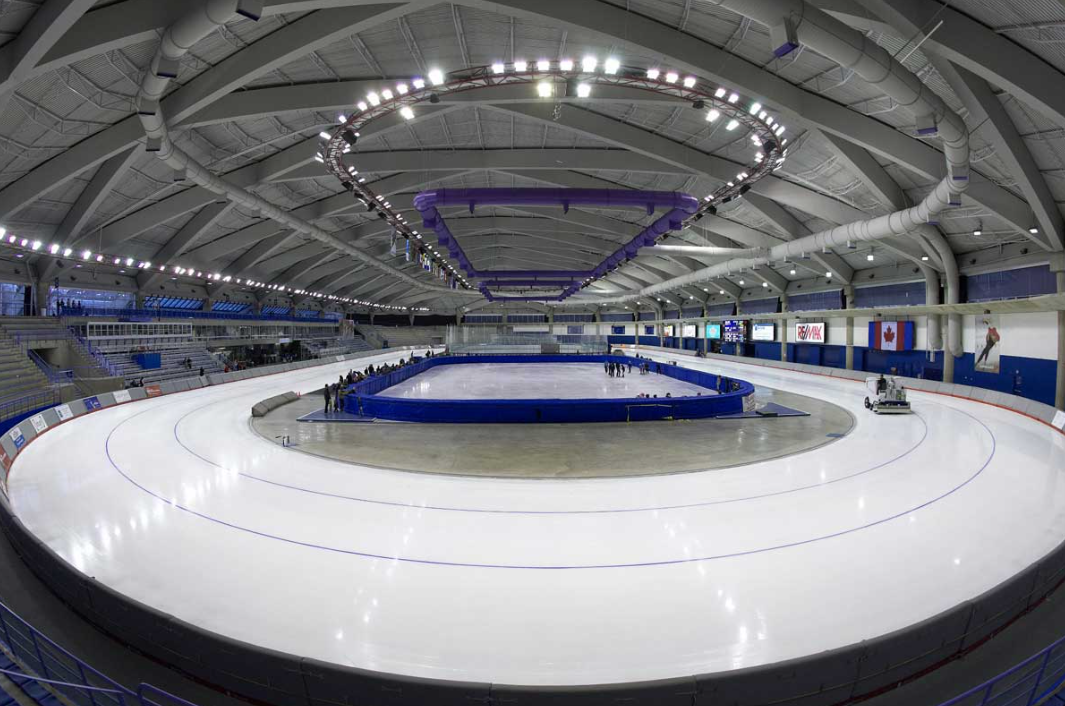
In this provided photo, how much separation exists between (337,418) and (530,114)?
12.7 metres

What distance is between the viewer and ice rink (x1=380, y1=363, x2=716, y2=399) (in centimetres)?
2359

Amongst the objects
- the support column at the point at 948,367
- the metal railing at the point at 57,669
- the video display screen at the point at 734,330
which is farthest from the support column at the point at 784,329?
the metal railing at the point at 57,669

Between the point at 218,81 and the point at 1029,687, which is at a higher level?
the point at 218,81

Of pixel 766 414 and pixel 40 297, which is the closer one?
pixel 766 414

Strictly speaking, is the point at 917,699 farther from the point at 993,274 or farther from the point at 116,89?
the point at 993,274

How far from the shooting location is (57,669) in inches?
164

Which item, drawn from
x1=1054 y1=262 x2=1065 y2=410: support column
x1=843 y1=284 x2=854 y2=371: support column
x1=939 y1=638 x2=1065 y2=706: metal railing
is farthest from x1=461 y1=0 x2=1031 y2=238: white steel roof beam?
x1=843 y1=284 x2=854 y2=371: support column

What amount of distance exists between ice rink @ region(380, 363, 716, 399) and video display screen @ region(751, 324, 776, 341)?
14.5 meters

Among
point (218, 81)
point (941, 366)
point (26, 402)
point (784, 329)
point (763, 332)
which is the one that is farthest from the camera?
point (763, 332)

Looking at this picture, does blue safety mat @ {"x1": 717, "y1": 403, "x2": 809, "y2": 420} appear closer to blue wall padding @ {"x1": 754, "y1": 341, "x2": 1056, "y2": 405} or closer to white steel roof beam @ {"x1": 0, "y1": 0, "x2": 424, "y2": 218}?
blue wall padding @ {"x1": 754, "y1": 341, "x2": 1056, "y2": 405}

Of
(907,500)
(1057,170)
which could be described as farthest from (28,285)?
(1057,170)

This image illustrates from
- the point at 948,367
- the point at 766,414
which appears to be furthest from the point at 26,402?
the point at 948,367

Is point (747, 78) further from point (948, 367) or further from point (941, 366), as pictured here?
point (941, 366)

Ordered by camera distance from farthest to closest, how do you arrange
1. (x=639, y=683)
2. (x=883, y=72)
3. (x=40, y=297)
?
(x=40, y=297), (x=883, y=72), (x=639, y=683)
